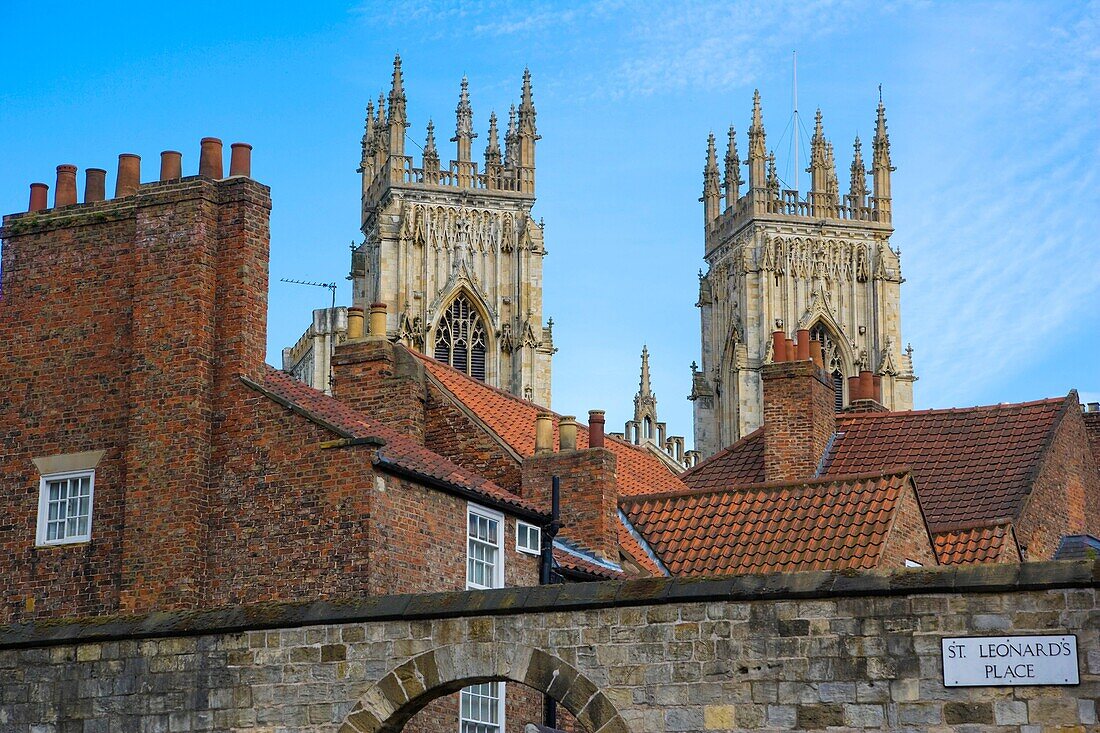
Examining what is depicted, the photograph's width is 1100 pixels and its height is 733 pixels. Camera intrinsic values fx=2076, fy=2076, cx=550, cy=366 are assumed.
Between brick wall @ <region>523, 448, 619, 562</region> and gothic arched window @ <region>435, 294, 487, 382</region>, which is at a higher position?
gothic arched window @ <region>435, 294, 487, 382</region>

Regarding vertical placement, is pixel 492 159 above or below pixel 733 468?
above

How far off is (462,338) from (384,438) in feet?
213

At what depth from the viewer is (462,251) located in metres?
92.3

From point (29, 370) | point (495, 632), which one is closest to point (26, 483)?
point (29, 370)

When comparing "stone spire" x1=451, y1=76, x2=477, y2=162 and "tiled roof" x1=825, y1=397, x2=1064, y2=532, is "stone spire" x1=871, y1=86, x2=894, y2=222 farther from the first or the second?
"tiled roof" x1=825, y1=397, x2=1064, y2=532

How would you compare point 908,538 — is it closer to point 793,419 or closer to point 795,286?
point 793,419

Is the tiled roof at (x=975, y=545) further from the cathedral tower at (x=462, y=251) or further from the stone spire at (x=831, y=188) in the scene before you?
the stone spire at (x=831, y=188)

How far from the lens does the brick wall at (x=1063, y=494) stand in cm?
3244

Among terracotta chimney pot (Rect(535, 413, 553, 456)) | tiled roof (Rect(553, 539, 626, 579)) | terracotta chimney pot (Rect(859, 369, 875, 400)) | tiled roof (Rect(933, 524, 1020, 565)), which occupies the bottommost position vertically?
tiled roof (Rect(553, 539, 626, 579))

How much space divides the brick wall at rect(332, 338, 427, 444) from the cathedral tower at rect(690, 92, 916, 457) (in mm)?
64558

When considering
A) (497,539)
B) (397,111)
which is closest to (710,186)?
(397,111)

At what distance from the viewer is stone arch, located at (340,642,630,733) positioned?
16.7 metres

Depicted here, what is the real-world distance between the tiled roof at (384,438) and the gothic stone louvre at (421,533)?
0.34 ft

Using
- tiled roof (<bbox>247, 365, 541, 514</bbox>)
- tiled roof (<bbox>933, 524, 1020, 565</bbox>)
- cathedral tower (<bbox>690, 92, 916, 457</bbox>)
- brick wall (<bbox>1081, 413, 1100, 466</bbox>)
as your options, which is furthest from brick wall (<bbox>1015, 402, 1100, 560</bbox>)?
cathedral tower (<bbox>690, 92, 916, 457</bbox>)
